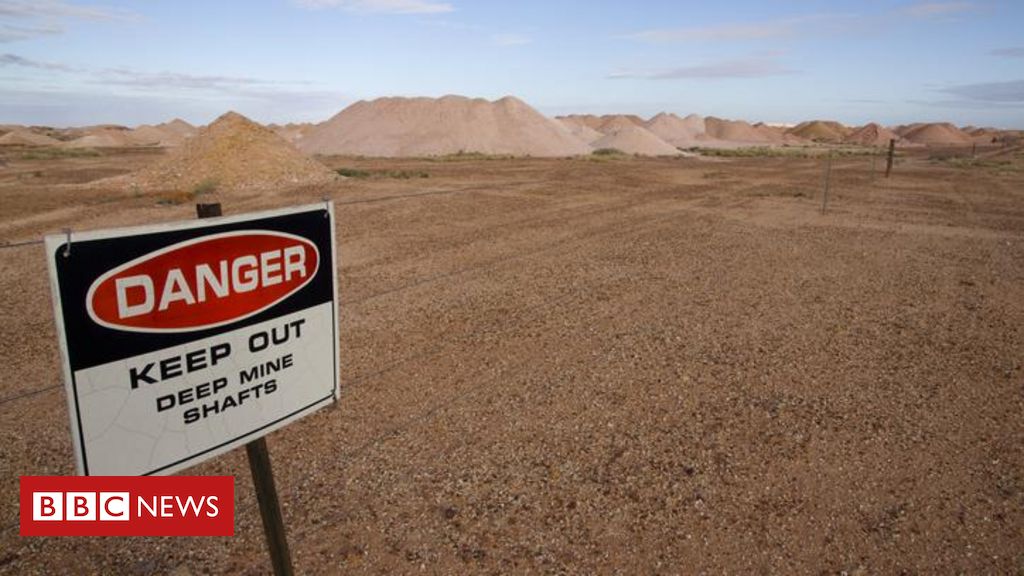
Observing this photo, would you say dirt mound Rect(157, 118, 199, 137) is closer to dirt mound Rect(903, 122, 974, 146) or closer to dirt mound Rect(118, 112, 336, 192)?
dirt mound Rect(118, 112, 336, 192)

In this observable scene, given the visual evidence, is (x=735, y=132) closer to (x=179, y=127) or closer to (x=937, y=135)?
(x=937, y=135)

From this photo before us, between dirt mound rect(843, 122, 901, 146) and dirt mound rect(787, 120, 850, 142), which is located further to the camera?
dirt mound rect(787, 120, 850, 142)

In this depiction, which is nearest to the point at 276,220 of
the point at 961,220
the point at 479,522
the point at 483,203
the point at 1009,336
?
the point at 479,522

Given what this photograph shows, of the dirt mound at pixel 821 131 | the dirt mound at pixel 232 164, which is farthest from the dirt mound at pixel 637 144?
the dirt mound at pixel 821 131

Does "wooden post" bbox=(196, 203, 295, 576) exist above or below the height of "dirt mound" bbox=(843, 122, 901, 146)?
below

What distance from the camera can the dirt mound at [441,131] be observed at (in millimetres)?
60156

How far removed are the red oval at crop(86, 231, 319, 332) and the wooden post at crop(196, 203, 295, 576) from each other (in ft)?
1.80

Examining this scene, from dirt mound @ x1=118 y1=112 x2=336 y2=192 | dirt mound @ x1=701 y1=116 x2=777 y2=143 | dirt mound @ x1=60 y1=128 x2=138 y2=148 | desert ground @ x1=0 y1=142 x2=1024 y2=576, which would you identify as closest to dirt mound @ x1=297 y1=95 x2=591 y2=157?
dirt mound @ x1=118 y1=112 x2=336 y2=192

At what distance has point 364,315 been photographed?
325 inches

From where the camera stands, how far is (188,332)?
6.50 feet

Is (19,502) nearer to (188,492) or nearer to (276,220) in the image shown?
(188,492)

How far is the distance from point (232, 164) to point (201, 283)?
83.0ft

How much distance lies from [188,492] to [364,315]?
445 cm

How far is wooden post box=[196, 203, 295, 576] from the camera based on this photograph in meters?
2.38
